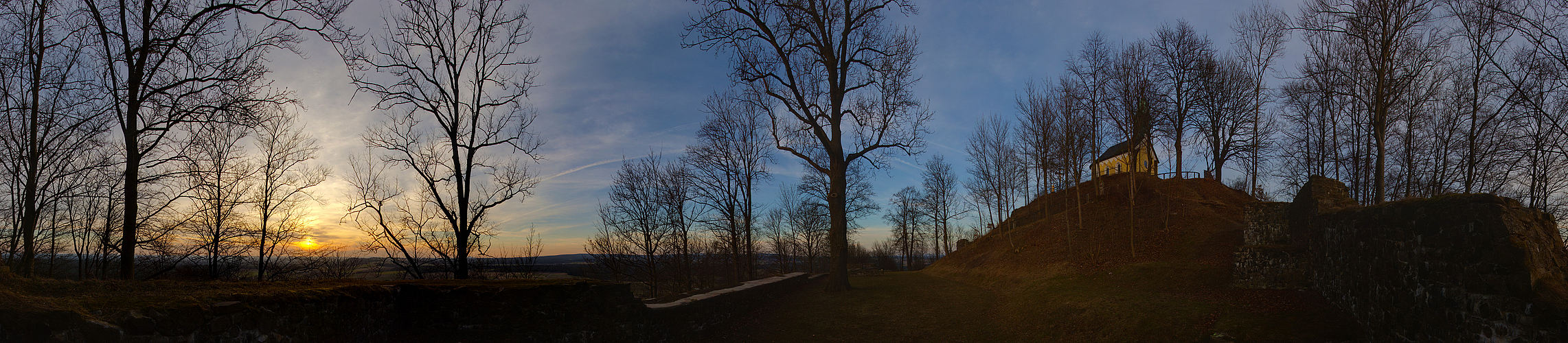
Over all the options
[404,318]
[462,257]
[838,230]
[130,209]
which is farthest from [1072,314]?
[130,209]

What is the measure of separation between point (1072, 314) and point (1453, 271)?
6.55 m

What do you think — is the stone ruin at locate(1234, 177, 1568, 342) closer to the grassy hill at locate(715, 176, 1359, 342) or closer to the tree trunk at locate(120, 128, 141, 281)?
the grassy hill at locate(715, 176, 1359, 342)

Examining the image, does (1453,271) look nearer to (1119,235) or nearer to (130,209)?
(1119,235)

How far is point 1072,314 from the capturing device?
11688 mm

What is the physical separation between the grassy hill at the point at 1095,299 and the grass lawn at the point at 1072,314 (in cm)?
3

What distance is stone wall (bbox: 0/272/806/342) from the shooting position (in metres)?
3.79

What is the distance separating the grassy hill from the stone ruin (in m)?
0.87

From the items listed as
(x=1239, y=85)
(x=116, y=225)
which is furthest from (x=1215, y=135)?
(x=116, y=225)

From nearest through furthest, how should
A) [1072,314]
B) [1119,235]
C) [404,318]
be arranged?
[404,318] → [1072,314] → [1119,235]

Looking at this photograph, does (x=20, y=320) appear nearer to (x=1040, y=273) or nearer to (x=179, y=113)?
(x=179, y=113)

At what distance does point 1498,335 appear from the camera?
496cm

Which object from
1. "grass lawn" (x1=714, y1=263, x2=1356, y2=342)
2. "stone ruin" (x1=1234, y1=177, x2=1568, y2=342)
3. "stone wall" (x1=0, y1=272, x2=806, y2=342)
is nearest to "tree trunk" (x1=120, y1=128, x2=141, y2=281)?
"stone wall" (x1=0, y1=272, x2=806, y2=342)

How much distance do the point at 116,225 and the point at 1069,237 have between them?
2845cm

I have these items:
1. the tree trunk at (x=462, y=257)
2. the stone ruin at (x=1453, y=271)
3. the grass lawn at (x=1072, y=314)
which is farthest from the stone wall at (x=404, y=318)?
the stone ruin at (x=1453, y=271)
